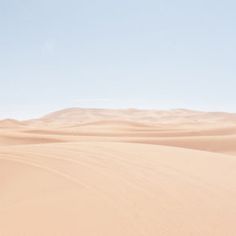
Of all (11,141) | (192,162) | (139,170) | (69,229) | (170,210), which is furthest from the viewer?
(11,141)

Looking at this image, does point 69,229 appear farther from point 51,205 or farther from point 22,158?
point 22,158

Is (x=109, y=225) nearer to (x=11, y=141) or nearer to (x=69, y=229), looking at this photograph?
(x=69, y=229)

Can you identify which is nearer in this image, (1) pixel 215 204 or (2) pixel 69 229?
(2) pixel 69 229

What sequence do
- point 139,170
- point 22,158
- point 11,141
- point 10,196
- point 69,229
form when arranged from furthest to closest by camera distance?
point 11,141
point 22,158
point 139,170
point 10,196
point 69,229

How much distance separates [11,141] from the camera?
33.5 feet

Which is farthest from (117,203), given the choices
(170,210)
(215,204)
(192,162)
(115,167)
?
(192,162)

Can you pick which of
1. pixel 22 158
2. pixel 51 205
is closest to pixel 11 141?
pixel 22 158

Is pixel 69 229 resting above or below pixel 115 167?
below

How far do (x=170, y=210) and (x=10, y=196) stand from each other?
1.36 meters

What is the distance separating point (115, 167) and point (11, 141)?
7.22m

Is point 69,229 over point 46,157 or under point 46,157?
under

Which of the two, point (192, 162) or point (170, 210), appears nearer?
point (170, 210)

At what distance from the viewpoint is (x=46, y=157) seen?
4.18m

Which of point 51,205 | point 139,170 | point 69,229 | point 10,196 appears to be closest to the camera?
point 69,229
